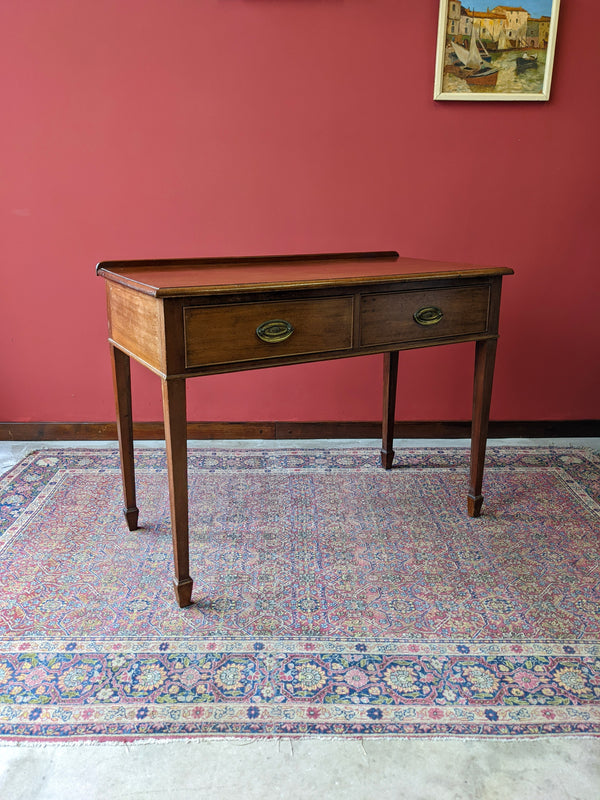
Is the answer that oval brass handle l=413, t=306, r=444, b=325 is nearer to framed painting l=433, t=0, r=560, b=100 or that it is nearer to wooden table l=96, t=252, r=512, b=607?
wooden table l=96, t=252, r=512, b=607

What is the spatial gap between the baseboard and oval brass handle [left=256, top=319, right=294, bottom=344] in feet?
4.77

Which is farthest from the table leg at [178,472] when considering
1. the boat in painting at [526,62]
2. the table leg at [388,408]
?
the boat in painting at [526,62]

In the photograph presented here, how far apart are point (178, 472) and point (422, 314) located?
37.1 inches

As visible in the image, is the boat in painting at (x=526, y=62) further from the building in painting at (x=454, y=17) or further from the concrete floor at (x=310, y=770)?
the concrete floor at (x=310, y=770)

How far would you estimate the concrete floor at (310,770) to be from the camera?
130cm

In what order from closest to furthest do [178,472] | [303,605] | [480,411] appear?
1. [178,472]
2. [303,605]
3. [480,411]

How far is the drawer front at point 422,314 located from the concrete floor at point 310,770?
1.14 m

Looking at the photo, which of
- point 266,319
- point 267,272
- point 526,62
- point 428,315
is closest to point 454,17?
point 526,62

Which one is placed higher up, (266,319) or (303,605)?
(266,319)

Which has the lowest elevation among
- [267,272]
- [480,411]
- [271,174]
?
[480,411]

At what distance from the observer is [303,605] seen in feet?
6.25

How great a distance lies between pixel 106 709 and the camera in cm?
151

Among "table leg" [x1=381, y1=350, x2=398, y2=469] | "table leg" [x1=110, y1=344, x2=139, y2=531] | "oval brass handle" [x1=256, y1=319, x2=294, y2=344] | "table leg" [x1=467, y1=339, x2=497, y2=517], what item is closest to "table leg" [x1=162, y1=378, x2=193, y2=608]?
"oval brass handle" [x1=256, y1=319, x2=294, y2=344]

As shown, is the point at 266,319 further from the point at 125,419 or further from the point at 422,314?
the point at 125,419
